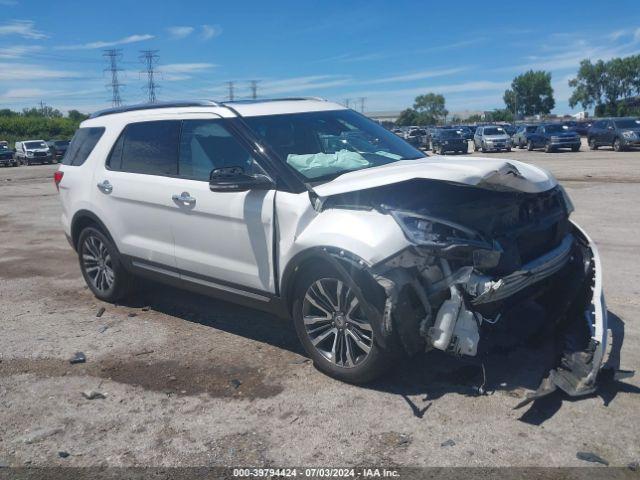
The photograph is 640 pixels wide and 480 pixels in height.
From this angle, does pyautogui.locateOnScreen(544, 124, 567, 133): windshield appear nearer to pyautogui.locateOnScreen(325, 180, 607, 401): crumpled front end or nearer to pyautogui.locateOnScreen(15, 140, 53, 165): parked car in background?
pyautogui.locateOnScreen(325, 180, 607, 401): crumpled front end

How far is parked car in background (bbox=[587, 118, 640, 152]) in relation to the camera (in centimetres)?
3130

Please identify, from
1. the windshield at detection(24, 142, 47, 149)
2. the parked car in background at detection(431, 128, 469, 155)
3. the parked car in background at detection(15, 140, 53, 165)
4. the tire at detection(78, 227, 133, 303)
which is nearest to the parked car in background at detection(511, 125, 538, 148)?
the parked car in background at detection(431, 128, 469, 155)

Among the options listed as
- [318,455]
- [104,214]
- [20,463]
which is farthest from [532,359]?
[104,214]

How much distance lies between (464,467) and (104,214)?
13.9ft

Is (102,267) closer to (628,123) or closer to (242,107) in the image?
(242,107)

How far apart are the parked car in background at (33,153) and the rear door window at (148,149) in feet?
147

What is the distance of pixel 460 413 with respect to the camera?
3.76 m

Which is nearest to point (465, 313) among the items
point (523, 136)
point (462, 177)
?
point (462, 177)

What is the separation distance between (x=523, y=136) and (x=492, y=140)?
3790 mm

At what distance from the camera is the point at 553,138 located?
35.2m

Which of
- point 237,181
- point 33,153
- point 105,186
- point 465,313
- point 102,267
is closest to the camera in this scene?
point 465,313

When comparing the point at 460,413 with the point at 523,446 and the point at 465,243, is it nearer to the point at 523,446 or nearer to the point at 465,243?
the point at 523,446

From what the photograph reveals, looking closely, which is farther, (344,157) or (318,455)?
(344,157)

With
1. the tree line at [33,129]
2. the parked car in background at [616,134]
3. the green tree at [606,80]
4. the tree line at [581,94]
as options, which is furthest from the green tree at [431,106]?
the parked car in background at [616,134]
